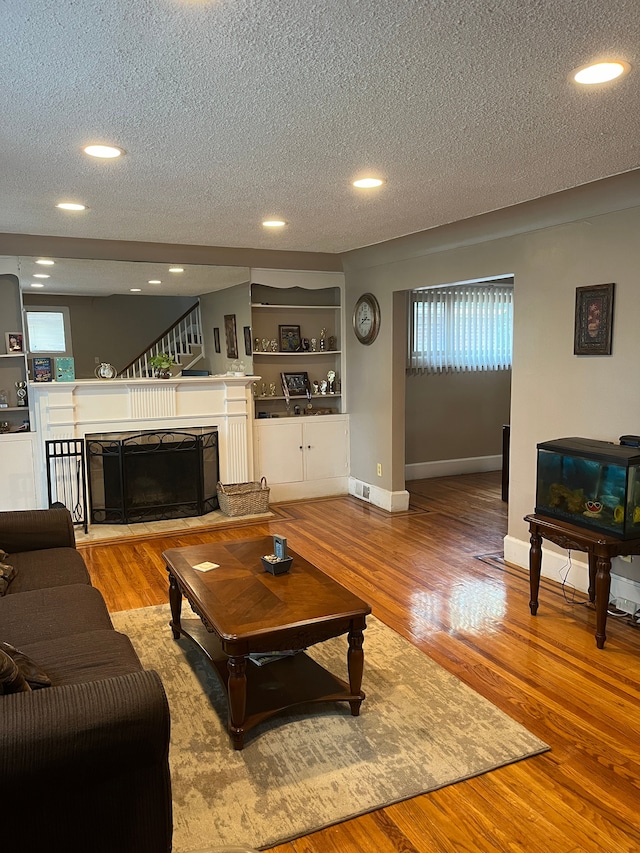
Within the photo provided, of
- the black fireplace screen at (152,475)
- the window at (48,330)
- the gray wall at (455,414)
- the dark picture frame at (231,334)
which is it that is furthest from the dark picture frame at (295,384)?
the window at (48,330)

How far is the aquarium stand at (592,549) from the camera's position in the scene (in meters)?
3.18

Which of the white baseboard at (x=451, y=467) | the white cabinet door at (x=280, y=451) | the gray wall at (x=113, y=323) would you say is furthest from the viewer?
the white baseboard at (x=451, y=467)

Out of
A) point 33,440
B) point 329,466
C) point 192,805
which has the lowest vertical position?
point 192,805

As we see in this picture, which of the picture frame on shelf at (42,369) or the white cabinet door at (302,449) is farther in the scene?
the white cabinet door at (302,449)

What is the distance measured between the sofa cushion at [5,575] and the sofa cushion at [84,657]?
0.64 m

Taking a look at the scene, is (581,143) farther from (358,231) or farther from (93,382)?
(93,382)

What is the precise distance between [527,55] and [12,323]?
468 centimetres

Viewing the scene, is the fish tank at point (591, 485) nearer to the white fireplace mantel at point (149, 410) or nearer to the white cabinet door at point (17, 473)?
the white fireplace mantel at point (149, 410)

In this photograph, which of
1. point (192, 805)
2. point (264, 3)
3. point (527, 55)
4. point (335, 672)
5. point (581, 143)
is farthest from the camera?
point (335, 672)

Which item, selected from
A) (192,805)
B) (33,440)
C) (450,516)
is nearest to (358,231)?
(450,516)

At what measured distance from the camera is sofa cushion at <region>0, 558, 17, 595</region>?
9.51 feet

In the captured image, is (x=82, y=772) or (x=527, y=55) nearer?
(x=82, y=772)

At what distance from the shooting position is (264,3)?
1574 millimetres

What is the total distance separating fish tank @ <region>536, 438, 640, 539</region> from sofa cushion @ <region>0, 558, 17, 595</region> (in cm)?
284
